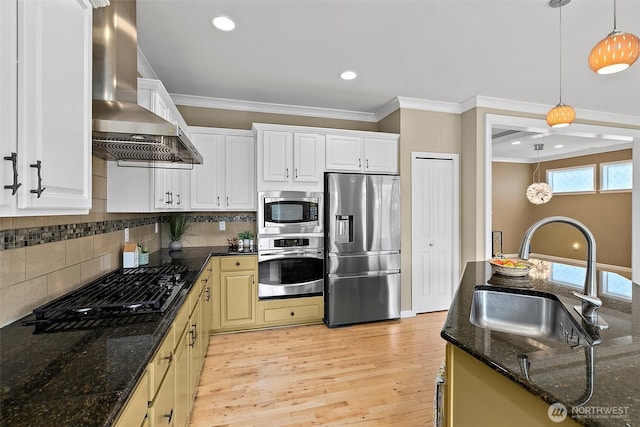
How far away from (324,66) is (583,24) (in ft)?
6.85

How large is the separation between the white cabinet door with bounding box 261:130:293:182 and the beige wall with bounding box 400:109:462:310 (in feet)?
4.86

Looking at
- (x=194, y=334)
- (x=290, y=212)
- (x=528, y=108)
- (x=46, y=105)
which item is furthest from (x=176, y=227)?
(x=528, y=108)

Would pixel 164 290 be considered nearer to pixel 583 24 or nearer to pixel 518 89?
pixel 583 24

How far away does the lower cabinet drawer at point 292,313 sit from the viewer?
11.4 feet

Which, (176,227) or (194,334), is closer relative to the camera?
(194,334)

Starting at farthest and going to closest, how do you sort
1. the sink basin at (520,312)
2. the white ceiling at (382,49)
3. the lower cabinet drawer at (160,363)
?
1. the white ceiling at (382,49)
2. the sink basin at (520,312)
3. the lower cabinet drawer at (160,363)

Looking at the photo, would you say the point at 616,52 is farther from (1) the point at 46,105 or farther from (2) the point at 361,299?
(2) the point at 361,299

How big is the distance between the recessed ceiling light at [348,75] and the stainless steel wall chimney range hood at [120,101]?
187 centimetres

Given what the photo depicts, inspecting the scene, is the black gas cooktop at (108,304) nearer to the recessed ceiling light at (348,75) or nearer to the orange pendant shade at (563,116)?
the recessed ceiling light at (348,75)

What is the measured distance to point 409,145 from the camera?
3959 millimetres

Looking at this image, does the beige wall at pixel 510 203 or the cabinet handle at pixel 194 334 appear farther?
the beige wall at pixel 510 203

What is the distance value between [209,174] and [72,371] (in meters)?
2.82

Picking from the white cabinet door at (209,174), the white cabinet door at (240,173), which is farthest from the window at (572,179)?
the white cabinet door at (209,174)

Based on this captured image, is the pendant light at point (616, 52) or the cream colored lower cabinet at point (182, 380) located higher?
the pendant light at point (616, 52)
